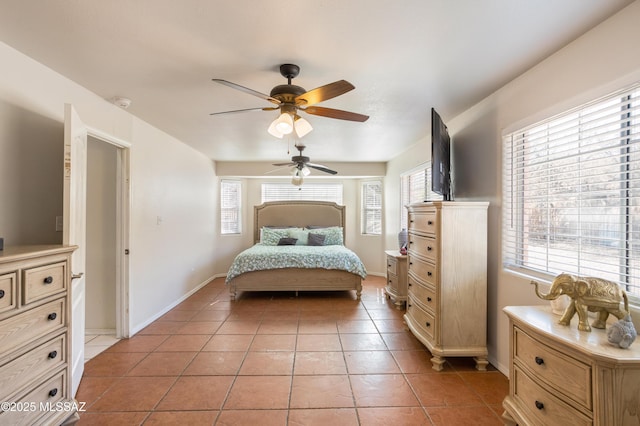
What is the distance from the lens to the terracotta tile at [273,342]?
2.82 meters

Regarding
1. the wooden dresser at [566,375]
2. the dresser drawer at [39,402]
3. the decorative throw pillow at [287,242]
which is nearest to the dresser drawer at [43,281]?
the dresser drawer at [39,402]

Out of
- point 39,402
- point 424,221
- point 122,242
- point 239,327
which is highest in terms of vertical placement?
point 424,221

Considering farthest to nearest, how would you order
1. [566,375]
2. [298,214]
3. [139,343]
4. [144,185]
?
[298,214], [144,185], [139,343], [566,375]

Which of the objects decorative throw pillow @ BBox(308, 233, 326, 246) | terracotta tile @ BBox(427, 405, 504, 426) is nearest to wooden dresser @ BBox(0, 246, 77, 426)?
terracotta tile @ BBox(427, 405, 504, 426)

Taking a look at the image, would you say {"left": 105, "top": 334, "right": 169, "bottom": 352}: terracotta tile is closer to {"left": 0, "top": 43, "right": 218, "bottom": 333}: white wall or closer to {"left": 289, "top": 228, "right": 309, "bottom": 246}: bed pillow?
{"left": 0, "top": 43, "right": 218, "bottom": 333}: white wall

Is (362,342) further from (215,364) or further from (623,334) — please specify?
(623,334)

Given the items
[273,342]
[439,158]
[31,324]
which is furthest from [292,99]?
[273,342]

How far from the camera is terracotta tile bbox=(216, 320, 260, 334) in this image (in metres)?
3.25

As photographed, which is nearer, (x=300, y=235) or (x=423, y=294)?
(x=423, y=294)

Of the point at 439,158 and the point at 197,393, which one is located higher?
the point at 439,158

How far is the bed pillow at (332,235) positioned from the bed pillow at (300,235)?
21 centimetres

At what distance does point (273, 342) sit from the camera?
296cm

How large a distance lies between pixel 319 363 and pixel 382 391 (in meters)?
0.63

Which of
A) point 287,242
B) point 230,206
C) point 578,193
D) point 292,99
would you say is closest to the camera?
point 578,193
